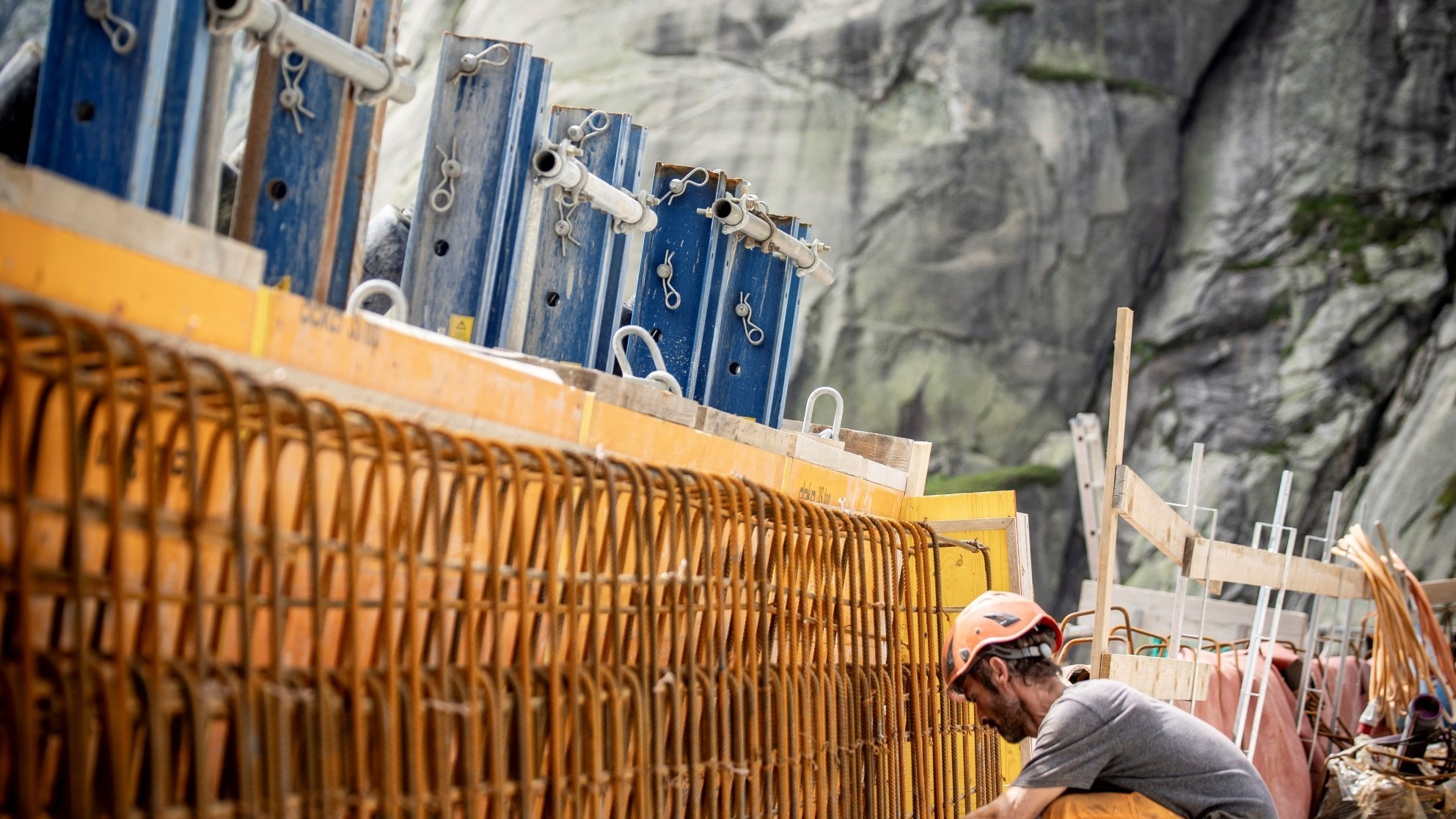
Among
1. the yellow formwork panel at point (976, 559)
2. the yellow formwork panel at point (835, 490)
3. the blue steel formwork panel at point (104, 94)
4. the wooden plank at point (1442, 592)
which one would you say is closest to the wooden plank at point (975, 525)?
the yellow formwork panel at point (976, 559)

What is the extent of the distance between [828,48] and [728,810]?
15.7 meters

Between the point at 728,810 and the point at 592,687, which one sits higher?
the point at 592,687

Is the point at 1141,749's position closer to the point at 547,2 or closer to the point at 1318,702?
the point at 1318,702

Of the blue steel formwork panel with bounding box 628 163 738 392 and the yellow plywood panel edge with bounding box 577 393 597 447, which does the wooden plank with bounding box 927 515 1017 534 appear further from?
the yellow plywood panel edge with bounding box 577 393 597 447

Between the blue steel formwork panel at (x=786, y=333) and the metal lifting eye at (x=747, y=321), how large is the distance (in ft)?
0.57

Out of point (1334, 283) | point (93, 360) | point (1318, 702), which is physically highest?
point (1334, 283)

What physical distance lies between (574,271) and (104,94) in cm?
270

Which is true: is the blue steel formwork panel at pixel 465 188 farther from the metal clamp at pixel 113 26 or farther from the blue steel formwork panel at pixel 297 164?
the metal clamp at pixel 113 26

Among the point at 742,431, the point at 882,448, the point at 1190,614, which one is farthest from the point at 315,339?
the point at 1190,614

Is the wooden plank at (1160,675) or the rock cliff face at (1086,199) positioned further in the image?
the rock cliff face at (1086,199)

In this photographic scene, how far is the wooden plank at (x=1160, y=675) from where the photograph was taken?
5410mm

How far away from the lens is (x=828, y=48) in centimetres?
1798

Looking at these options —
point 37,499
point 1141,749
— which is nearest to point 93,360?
point 37,499

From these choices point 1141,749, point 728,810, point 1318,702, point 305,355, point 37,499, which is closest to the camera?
point 37,499
